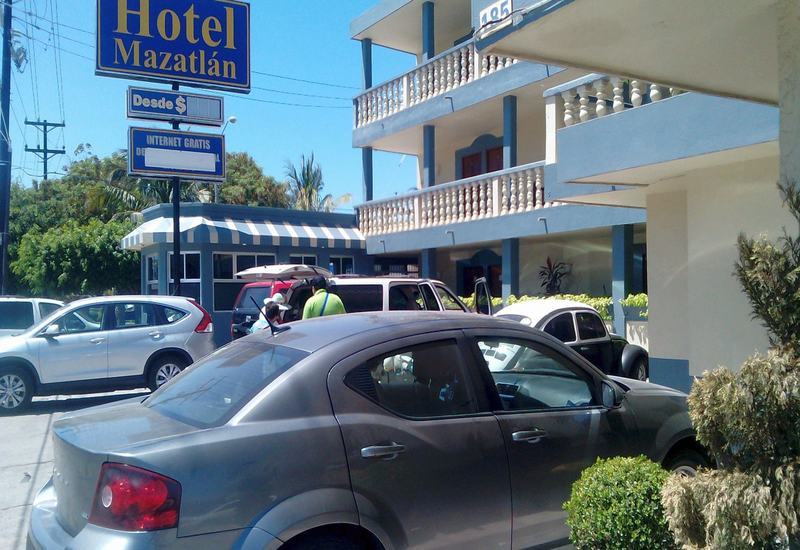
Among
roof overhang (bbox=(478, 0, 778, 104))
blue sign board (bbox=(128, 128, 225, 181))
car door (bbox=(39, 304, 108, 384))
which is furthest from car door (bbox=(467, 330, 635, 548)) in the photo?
blue sign board (bbox=(128, 128, 225, 181))

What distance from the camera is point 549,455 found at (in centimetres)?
404

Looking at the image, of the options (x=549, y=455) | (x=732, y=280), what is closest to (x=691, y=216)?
(x=732, y=280)

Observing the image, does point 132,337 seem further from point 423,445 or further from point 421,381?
point 423,445

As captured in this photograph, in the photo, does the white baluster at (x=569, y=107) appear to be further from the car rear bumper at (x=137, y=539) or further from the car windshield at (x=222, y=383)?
the car rear bumper at (x=137, y=539)

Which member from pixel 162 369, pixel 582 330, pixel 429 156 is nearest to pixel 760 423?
→ pixel 582 330

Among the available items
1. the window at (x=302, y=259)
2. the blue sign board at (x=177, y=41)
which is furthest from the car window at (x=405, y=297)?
the window at (x=302, y=259)

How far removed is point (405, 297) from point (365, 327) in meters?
7.21

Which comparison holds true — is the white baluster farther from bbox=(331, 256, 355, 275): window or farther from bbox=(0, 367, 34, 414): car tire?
bbox=(331, 256, 355, 275): window

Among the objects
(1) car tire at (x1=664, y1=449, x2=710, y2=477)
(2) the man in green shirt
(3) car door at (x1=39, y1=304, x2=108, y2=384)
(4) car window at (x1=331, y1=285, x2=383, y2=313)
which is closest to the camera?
(1) car tire at (x1=664, y1=449, x2=710, y2=477)

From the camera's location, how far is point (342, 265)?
72.7ft

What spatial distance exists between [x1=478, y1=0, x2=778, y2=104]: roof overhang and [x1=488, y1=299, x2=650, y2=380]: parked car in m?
5.16

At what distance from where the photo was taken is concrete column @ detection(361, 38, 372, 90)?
20.0m

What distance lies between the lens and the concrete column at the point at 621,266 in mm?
13102

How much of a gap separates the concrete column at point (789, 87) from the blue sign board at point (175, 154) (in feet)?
43.8
